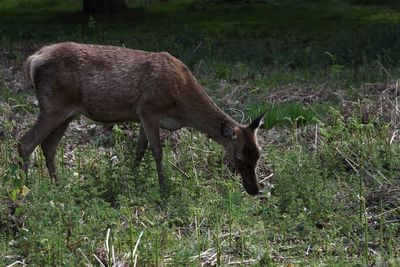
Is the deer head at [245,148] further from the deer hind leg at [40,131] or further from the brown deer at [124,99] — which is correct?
the deer hind leg at [40,131]

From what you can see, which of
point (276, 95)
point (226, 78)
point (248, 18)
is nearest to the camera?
point (276, 95)

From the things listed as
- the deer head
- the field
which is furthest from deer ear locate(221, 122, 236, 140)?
the field

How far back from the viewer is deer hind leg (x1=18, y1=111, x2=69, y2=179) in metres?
10.7

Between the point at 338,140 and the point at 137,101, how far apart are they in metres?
2.22

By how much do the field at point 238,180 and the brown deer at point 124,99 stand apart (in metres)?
0.25

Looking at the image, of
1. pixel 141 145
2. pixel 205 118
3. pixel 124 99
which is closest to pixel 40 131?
pixel 124 99

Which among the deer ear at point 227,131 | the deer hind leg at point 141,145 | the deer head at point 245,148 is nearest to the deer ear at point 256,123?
the deer head at point 245,148

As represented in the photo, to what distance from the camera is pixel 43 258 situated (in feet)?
25.7

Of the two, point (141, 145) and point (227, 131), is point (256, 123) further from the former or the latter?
point (141, 145)

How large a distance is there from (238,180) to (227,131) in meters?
0.52

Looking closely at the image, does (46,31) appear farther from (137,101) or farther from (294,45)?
(137,101)

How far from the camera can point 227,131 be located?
35.3ft

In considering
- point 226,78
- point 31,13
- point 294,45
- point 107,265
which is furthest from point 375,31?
point 107,265

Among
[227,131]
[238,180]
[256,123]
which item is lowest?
[238,180]
